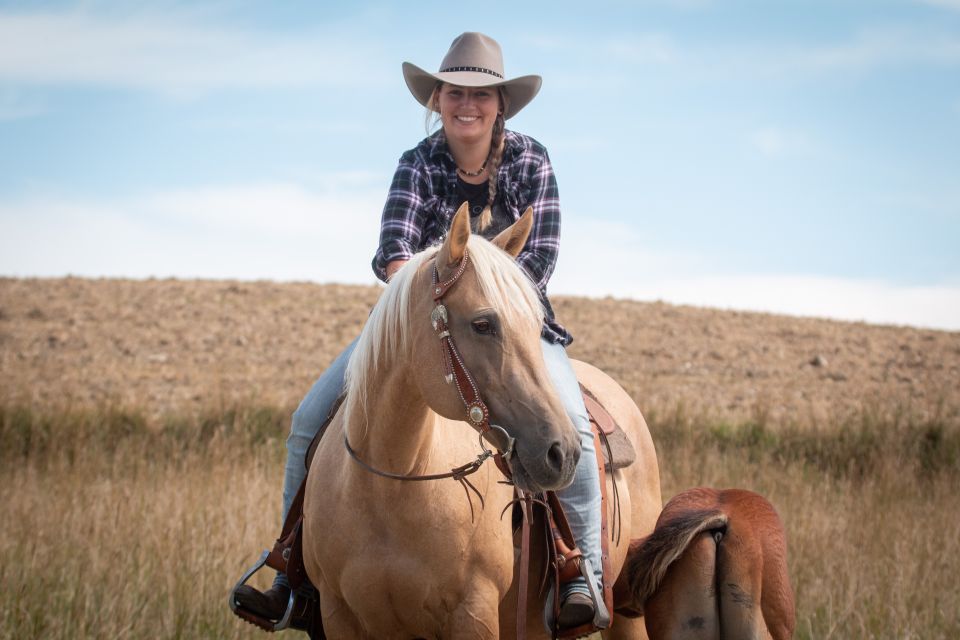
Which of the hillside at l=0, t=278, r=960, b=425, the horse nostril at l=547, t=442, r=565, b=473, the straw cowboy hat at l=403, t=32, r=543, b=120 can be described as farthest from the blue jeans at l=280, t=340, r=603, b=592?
the hillside at l=0, t=278, r=960, b=425

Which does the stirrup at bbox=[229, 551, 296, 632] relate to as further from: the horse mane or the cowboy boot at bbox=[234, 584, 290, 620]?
the horse mane

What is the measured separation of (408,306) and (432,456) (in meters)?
0.61

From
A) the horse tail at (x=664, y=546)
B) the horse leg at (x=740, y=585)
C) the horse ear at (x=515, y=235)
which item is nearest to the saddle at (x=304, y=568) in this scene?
the horse tail at (x=664, y=546)

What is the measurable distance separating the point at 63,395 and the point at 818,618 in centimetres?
1156

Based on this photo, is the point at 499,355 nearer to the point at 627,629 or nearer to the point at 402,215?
the point at 402,215

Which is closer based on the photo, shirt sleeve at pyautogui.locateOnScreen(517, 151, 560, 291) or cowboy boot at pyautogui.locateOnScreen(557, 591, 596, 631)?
cowboy boot at pyautogui.locateOnScreen(557, 591, 596, 631)

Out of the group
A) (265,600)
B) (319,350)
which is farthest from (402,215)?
(319,350)

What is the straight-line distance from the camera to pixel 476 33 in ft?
13.7

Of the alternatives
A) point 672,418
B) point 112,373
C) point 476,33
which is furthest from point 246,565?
point 112,373

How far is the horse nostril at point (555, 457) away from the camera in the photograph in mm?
2604

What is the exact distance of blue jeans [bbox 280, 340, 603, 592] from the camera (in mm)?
3693

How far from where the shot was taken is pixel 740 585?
350 cm

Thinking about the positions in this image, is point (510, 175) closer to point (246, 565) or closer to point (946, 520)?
point (246, 565)

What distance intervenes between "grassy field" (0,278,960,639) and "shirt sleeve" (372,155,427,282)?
289 cm
